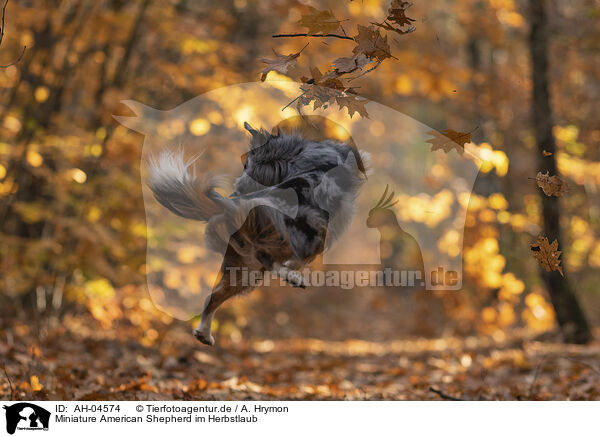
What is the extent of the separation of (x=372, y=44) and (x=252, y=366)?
519 centimetres

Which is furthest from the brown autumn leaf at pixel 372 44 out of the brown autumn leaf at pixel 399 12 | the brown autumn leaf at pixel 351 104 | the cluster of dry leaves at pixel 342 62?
the brown autumn leaf at pixel 351 104

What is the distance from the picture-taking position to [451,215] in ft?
40.0

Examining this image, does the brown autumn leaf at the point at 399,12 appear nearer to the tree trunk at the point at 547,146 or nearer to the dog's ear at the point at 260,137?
the dog's ear at the point at 260,137

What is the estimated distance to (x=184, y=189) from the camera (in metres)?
3.23

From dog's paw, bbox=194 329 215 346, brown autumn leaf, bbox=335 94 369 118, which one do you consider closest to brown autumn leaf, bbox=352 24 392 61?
brown autumn leaf, bbox=335 94 369 118

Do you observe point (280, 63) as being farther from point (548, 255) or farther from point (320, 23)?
point (548, 255)

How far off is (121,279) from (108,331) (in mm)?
1121

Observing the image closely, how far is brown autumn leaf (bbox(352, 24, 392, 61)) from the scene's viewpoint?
3361 mm

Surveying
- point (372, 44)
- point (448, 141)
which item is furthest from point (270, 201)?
point (448, 141)

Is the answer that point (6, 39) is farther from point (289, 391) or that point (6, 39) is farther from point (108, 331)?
point (289, 391)

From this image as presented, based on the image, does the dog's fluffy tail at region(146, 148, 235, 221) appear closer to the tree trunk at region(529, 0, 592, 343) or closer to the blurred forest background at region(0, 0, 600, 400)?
the blurred forest background at region(0, 0, 600, 400)

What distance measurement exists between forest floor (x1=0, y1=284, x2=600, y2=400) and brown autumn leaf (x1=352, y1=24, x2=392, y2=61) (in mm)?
2968

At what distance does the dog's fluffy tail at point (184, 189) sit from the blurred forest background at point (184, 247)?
6.85ft
